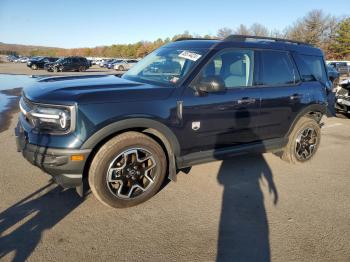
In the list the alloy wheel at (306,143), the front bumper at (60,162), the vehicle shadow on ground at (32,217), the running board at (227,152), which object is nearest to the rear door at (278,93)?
the running board at (227,152)

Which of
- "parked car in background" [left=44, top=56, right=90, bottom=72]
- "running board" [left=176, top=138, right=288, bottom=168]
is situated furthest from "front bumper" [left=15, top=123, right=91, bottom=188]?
"parked car in background" [left=44, top=56, right=90, bottom=72]

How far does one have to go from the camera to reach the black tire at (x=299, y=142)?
484 centimetres

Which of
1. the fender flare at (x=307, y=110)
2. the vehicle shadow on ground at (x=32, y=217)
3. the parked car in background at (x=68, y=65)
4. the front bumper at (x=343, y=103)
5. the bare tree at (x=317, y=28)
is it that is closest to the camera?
the vehicle shadow on ground at (x=32, y=217)

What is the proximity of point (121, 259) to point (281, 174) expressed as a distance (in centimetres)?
290

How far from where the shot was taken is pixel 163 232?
9.70 ft

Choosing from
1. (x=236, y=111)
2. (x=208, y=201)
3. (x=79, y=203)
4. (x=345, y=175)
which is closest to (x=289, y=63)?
(x=236, y=111)

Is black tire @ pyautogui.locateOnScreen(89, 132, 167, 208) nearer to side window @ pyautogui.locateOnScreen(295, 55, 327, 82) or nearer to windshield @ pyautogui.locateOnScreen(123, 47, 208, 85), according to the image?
windshield @ pyautogui.locateOnScreen(123, 47, 208, 85)

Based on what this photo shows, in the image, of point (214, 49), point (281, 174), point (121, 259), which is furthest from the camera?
point (281, 174)

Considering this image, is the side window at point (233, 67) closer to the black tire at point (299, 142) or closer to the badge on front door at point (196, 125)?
the badge on front door at point (196, 125)

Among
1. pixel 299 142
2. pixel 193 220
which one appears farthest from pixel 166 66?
pixel 299 142

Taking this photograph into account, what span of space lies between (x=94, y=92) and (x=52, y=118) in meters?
0.49

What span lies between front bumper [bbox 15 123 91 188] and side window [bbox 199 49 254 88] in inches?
72.5

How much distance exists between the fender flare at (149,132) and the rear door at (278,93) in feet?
4.66

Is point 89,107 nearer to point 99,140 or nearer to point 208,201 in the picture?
point 99,140
